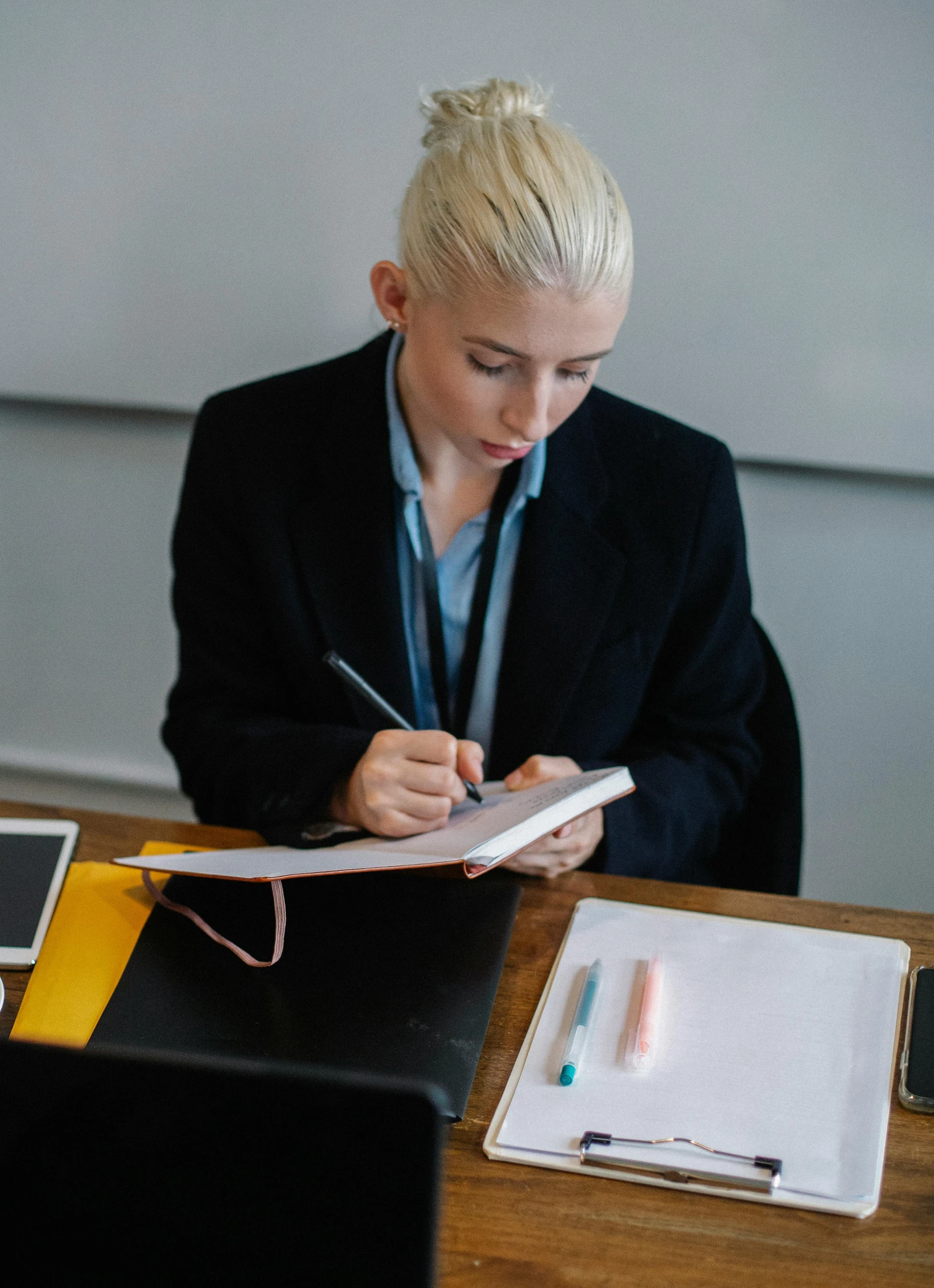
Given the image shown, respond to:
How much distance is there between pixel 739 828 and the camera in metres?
1.40

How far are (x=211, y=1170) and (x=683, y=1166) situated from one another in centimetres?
37

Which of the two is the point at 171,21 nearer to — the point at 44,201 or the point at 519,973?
the point at 44,201

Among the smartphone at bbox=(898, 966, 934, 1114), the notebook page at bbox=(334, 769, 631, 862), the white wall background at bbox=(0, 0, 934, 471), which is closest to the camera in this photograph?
the smartphone at bbox=(898, 966, 934, 1114)

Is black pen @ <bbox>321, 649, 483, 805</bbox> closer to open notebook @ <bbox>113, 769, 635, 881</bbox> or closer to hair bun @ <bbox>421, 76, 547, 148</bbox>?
open notebook @ <bbox>113, 769, 635, 881</bbox>

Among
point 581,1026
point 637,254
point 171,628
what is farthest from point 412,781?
point 171,628

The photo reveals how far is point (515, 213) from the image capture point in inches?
40.9

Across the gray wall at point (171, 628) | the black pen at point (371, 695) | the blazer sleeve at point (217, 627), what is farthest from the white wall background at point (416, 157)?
the black pen at point (371, 695)

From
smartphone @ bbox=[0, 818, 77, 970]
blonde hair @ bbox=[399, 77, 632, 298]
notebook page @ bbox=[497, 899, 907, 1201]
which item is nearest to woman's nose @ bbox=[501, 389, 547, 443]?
blonde hair @ bbox=[399, 77, 632, 298]

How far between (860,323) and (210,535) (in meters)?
0.89

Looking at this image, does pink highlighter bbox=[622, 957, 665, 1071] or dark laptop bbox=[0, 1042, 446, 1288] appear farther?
pink highlighter bbox=[622, 957, 665, 1071]

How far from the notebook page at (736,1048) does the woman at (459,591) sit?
0.24 m

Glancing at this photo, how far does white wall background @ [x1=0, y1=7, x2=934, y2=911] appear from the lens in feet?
4.76

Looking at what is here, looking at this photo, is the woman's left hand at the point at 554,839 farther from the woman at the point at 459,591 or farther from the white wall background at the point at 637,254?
the white wall background at the point at 637,254

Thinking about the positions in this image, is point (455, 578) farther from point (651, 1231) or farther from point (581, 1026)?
point (651, 1231)
